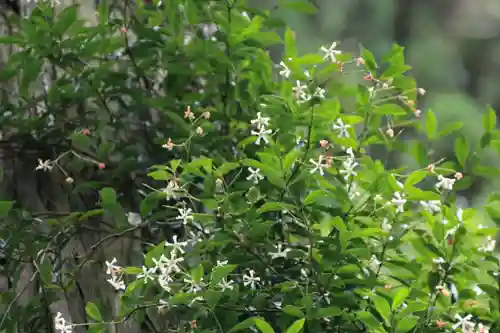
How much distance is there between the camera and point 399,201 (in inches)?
30.0

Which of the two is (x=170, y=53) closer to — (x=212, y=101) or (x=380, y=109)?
(x=212, y=101)

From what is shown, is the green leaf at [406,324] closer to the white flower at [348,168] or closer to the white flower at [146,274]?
the white flower at [348,168]

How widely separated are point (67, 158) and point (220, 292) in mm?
460

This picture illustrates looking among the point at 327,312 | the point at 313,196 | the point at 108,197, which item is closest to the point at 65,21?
the point at 108,197

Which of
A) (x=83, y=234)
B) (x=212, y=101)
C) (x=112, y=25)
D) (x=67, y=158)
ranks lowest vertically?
(x=83, y=234)

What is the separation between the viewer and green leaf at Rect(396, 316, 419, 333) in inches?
28.5

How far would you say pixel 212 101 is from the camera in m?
1.02

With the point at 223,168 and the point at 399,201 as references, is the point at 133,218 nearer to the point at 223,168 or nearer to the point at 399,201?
the point at 223,168

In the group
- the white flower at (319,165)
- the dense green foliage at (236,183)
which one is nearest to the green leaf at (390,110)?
the dense green foliage at (236,183)

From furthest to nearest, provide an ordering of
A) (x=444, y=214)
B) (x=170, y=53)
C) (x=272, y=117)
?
1. (x=170, y=53)
2. (x=272, y=117)
3. (x=444, y=214)

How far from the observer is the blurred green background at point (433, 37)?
1.33 meters

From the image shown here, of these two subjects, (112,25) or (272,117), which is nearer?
(272,117)

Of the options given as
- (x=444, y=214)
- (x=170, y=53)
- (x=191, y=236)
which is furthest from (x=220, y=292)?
(x=170, y=53)

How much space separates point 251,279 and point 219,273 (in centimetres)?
11
